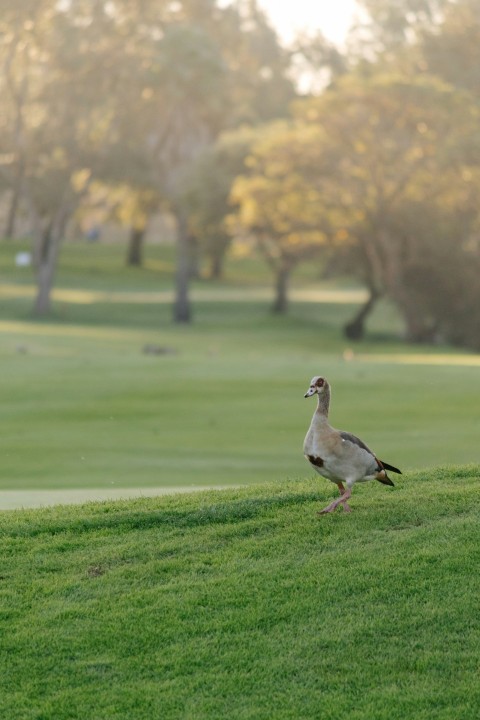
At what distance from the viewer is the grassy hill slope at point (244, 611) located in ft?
23.3

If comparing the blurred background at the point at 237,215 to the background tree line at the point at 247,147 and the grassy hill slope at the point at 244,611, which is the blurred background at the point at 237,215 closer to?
the background tree line at the point at 247,147

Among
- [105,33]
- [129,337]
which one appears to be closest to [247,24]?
[105,33]

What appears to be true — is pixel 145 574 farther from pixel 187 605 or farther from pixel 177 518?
pixel 177 518

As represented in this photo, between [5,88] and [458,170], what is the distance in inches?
905

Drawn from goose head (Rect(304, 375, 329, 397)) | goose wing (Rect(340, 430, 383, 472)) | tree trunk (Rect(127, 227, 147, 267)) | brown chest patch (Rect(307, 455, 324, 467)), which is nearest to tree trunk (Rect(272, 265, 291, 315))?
tree trunk (Rect(127, 227, 147, 267))

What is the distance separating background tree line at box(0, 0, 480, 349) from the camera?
52.3 m

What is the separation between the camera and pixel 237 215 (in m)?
59.9

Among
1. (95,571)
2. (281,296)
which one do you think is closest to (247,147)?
(281,296)

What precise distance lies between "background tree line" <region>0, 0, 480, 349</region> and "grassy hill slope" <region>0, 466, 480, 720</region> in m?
43.2

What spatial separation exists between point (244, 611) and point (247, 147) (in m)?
53.7

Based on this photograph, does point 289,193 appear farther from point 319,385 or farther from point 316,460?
point 316,460

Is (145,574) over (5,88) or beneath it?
beneath

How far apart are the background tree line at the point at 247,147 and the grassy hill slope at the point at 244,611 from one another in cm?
4321

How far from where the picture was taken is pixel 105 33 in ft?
203
